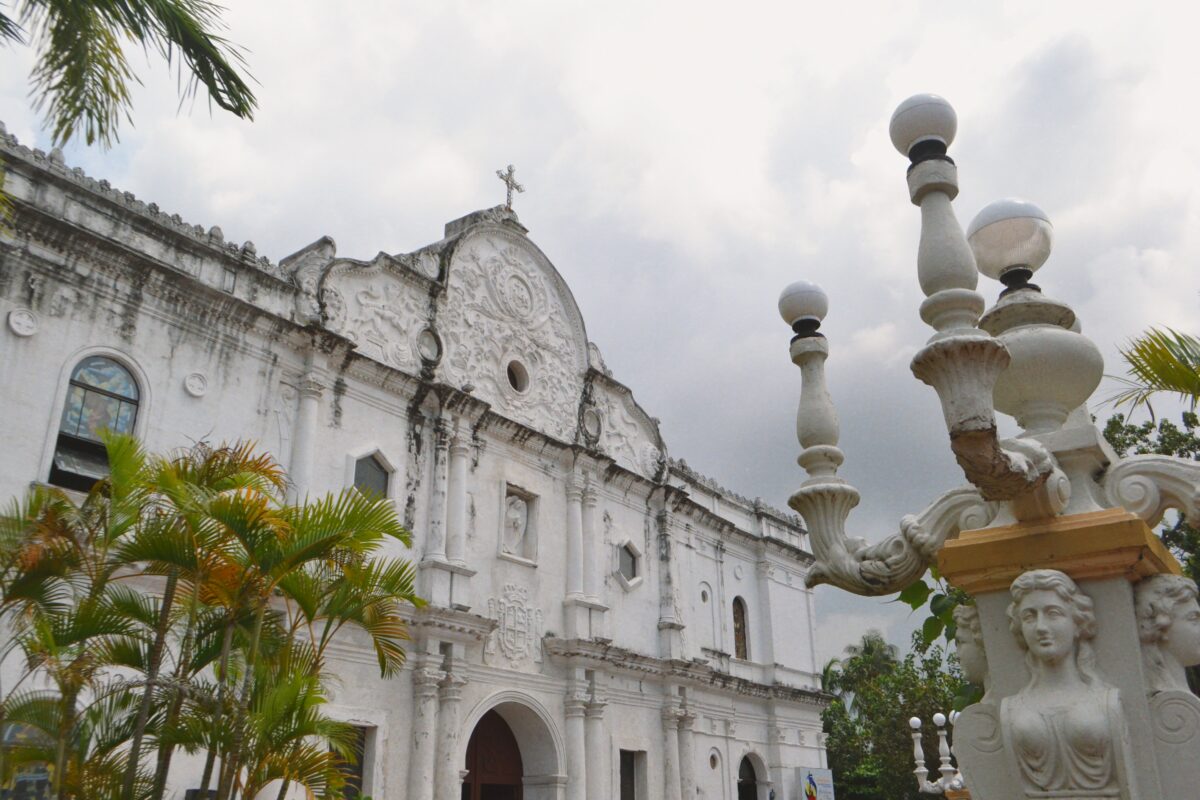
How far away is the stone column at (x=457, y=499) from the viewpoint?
1211 cm

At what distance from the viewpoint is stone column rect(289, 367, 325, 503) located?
10508mm

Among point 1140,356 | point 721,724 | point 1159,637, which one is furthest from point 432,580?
point 1159,637

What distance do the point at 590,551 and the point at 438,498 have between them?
3192 mm

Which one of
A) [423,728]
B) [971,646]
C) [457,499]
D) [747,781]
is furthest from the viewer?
[747,781]

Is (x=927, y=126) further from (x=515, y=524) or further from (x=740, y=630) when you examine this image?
(x=740, y=630)

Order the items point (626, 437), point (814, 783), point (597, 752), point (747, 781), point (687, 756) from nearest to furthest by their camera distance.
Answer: point (597, 752)
point (687, 756)
point (626, 437)
point (747, 781)
point (814, 783)

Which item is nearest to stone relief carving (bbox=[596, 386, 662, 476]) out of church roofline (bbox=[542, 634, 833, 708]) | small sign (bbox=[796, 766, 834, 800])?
church roofline (bbox=[542, 634, 833, 708])

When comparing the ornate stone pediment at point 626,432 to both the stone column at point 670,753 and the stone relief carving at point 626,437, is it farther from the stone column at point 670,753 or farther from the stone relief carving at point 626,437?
the stone column at point 670,753

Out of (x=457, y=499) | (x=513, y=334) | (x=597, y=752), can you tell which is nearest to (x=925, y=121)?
(x=457, y=499)

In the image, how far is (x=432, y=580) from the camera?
11602mm

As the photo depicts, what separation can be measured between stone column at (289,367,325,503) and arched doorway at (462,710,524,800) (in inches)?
168

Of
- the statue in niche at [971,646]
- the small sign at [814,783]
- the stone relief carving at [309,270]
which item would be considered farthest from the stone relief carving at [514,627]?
the statue in niche at [971,646]

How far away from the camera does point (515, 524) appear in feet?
44.7

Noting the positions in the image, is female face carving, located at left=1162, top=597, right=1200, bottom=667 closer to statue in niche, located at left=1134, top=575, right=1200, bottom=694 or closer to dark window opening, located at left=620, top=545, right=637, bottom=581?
statue in niche, located at left=1134, top=575, right=1200, bottom=694
